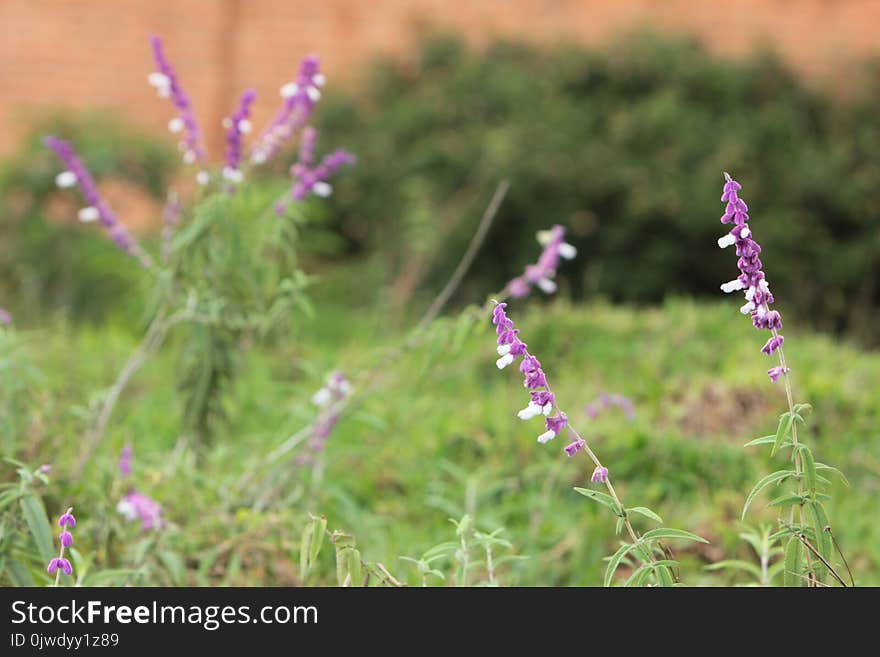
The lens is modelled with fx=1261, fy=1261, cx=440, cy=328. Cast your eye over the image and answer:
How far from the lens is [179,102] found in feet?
11.4

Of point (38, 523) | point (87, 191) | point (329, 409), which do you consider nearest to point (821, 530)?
point (38, 523)

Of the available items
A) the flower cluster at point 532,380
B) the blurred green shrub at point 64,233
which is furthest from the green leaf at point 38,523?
the blurred green shrub at point 64,233

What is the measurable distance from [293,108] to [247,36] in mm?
8347

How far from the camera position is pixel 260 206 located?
239 inches

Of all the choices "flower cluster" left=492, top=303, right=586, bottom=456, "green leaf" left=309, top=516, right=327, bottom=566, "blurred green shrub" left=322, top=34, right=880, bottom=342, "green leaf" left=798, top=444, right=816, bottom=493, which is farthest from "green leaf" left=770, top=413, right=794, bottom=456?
"blurred green shrub" left=322, top=34, right=880, bottom=342

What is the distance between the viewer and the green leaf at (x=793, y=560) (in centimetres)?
202

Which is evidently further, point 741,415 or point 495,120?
point 495,120

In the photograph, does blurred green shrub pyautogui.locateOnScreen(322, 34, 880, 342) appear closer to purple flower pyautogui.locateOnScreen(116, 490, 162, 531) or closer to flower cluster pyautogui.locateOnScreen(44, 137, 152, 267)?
flower cluster pyautogui.locateOnScreen(44, 137, 152, 267)

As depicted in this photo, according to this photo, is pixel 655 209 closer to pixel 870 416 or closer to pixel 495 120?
pixel 495 120

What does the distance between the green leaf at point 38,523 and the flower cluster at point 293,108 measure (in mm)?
1407

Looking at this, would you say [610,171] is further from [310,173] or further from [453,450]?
[310,173]

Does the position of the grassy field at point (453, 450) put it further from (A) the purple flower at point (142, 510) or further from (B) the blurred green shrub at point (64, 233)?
(B) the blurred green shrub at point (64, 233)

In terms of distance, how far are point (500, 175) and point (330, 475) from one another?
5.00m
